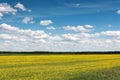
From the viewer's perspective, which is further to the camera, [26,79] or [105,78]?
[105,78]

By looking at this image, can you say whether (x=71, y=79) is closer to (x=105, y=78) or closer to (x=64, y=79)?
(x=64, y=79)

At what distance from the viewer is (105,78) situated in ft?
62.7

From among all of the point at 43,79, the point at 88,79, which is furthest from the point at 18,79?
the point at 88,79

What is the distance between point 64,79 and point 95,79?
212 centimetres

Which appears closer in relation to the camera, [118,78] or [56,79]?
[56,79]

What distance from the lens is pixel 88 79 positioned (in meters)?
17.9

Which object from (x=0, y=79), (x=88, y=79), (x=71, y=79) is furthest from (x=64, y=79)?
(x=0, y=79)

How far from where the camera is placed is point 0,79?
1752cm

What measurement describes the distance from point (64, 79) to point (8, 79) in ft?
11.8

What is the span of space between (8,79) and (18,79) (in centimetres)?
65

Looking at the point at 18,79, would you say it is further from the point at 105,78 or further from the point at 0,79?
the point at 105,78

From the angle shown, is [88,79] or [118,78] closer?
[88,79]

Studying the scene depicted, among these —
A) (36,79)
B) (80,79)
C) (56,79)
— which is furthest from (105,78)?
(36,79)

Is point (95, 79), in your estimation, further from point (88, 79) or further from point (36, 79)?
point (36, 79)
